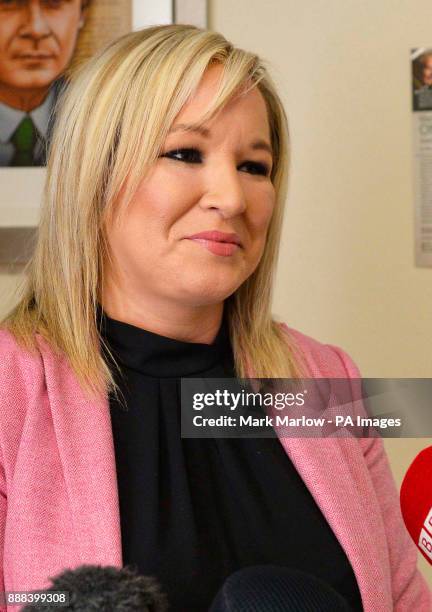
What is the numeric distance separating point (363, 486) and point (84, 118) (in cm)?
52

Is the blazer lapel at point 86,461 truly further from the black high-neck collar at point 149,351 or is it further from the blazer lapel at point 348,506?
the blazer lapel at point 348,506

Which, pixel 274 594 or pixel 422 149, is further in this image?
pixel 422 149

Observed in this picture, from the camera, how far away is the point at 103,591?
352 millimetres

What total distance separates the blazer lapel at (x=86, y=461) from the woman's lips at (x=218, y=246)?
0.64 feet

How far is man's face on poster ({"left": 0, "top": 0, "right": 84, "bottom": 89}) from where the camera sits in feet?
4.35

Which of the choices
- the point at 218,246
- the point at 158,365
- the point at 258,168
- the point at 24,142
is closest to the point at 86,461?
the point at 158,365

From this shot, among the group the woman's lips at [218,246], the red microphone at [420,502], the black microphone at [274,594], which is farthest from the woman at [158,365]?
→ the black microphone at [274,594]

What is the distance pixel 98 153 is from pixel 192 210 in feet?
0.40

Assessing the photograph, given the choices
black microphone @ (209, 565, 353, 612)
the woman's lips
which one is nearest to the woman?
the woman's lips

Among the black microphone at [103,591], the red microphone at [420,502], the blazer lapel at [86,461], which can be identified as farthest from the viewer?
the blazer lapel at [86,461]

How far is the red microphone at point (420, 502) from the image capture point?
0.63 m

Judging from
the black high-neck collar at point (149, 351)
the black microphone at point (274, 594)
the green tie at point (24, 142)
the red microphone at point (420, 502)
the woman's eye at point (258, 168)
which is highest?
the green tie at point (24, 142)

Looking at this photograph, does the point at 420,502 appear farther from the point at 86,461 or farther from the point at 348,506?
the point at 86,461

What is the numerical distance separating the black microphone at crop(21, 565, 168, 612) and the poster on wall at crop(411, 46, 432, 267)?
1.02 metres
